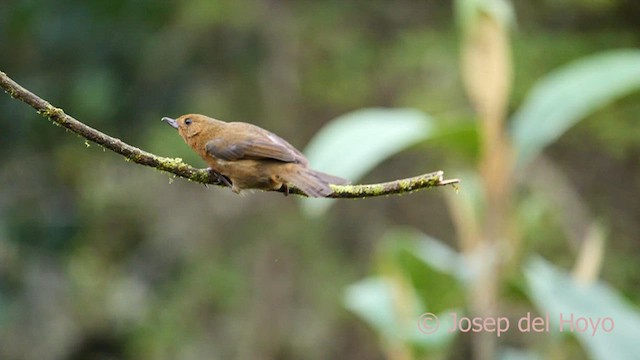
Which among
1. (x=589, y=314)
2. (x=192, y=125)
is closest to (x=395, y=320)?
(x=589, y=314)

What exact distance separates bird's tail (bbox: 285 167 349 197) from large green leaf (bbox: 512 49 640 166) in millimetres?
2031

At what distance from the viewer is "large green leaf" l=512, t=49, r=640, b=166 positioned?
4.27m

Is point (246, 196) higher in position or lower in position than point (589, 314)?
higher

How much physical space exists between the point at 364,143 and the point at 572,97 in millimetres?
892

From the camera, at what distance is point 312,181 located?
247 centimetres

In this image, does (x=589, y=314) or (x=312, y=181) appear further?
(x=589, y=314)

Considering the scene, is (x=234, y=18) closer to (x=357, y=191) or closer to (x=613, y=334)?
(x=613, y=334)

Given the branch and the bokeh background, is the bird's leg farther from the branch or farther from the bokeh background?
the bokeh background

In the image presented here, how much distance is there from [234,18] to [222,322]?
2772 millimetres

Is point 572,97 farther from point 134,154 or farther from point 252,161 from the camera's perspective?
point 134,154

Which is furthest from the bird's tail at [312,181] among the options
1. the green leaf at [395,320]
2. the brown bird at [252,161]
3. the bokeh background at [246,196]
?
the bokeh background at [246,196]

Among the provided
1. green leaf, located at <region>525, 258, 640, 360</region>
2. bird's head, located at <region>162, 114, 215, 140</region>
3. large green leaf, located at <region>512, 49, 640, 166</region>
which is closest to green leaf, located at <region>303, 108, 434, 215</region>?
large green leaf, located at <region>512, 49, 640, 166</region>

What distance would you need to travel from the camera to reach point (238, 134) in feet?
8.72

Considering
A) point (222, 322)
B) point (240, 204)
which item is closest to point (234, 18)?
point (240, 204)
